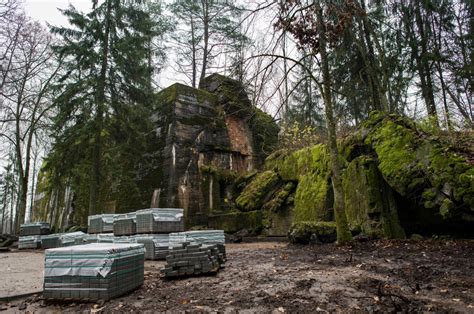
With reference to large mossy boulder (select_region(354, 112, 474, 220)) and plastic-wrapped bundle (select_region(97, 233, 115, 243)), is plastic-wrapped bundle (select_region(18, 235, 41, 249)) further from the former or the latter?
large mossy boulder (select_region(354, 112, 474, 220))

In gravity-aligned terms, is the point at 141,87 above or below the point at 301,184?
above

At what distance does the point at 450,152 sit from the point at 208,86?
15.0m

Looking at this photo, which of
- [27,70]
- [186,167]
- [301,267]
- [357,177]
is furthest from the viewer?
[27,70]

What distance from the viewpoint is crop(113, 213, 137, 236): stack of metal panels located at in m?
8.76

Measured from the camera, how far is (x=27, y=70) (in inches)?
673

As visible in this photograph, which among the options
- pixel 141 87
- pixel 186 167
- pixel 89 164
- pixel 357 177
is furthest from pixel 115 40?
pixel 357 177

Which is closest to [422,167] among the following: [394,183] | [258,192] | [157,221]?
[394,183]

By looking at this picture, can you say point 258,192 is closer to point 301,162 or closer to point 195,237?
point 301,162

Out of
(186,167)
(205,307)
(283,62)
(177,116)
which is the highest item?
(177,116)

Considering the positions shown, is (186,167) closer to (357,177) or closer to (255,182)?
(255,182)

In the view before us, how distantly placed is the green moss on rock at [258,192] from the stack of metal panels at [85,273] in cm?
1007

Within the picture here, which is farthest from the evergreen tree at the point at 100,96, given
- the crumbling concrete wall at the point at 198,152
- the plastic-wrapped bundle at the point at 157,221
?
the plastic-wrapped bundle at the point at 157,221

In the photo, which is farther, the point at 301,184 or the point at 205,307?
the point at 301,184

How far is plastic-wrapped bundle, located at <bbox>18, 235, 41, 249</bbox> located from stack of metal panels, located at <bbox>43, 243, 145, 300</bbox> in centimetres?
1165
